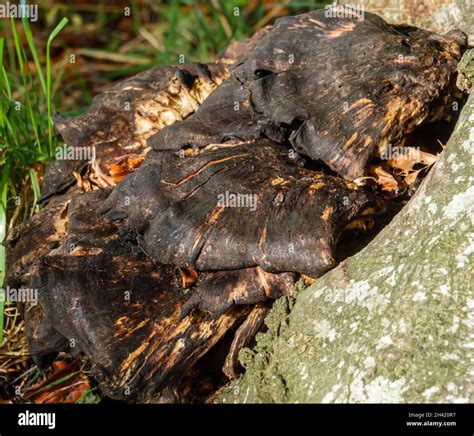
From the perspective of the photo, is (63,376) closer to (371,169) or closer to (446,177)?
(371,169)

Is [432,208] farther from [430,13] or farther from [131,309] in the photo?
[430,13]

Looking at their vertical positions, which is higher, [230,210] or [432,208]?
[432,208]

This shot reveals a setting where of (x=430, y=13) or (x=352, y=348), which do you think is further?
(x=430, y=13)

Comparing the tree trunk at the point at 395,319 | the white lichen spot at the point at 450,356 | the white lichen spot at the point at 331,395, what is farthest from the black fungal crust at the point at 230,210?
the white lichen spot at the point at 450,356
